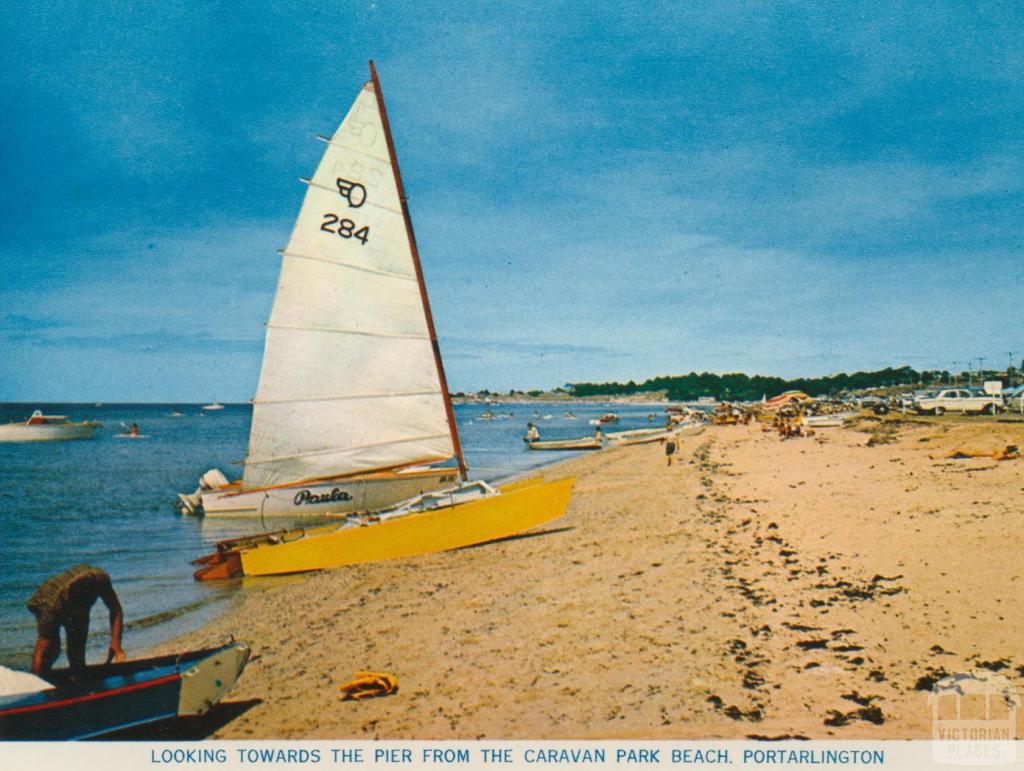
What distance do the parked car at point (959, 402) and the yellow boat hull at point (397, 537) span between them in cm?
3672

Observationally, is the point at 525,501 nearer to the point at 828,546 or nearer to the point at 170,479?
the point at 828,546

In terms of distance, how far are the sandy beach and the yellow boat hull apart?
324mm

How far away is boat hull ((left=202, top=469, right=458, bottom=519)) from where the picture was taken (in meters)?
16.5

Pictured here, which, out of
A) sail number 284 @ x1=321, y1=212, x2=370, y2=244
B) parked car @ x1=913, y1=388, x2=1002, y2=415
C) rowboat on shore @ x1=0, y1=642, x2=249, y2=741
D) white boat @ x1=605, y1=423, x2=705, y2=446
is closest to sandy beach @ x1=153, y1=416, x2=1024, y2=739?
rowboat on shore @ x1=0, y1=642, x2=249, y2=741

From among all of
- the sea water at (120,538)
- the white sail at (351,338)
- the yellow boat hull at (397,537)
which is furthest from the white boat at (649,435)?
the yellow boat hull at (397,537)

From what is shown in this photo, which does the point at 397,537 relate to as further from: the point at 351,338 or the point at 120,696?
the point at 120,696

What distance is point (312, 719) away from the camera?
216 inches

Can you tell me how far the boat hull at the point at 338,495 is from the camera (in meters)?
16.5

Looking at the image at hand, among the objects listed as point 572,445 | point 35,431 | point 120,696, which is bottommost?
point 572,445

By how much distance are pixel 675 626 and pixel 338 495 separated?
1232 cm

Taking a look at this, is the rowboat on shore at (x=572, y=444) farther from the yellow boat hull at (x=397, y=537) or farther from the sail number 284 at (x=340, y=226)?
the sail number 284 at (x=340, y=226)

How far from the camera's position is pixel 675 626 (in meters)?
6.46

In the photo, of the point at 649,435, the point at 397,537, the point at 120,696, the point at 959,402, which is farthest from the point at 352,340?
the point at 959,402
